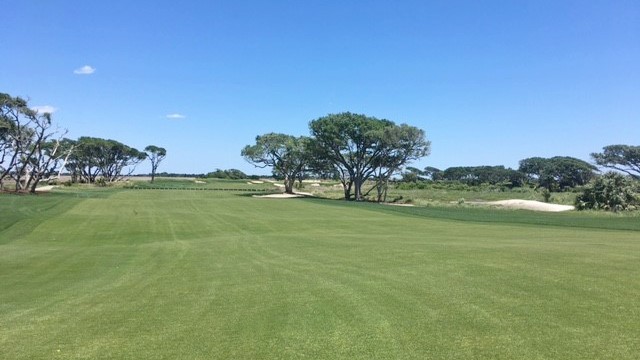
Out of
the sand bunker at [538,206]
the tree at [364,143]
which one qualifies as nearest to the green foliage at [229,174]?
the tree at [364,143]

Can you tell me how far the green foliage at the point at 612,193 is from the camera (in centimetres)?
4806

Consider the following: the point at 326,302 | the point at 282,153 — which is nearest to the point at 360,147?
the point at 282,153

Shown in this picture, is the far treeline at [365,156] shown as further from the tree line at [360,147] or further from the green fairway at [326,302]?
the green fairway at [326,302]

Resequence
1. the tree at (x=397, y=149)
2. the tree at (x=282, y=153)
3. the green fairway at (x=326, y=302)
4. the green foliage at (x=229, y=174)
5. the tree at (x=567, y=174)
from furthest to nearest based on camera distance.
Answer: the green foliage at (x=229, y=174), the tree at (x=567, y=174), the tree at (x=282, y=153), the tree at (x=397, y=149), the green fairway at (x=326, y=302)

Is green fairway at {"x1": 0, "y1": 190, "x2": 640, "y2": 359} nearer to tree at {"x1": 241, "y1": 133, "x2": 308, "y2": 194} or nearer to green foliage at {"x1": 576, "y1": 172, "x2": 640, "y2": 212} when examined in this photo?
green foliage at {"x1": 576, "y1": 172, "x2": 640, "y2": 212}

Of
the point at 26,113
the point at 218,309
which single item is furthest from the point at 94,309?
the point at 26,113

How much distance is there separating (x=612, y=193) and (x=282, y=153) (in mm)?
55859

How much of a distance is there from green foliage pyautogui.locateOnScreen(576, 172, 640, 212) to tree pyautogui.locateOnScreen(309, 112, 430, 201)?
1032 inches

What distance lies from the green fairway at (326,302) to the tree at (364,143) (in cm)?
5238

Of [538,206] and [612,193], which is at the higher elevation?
[612,193]

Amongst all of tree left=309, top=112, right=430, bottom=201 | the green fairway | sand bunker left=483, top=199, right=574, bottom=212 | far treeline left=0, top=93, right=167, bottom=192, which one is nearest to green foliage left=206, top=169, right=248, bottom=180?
far treeline left=0, top=93, right=167, bottom=192

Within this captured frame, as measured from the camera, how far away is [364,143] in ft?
249

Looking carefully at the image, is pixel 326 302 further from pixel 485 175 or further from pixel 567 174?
pixel 485 175

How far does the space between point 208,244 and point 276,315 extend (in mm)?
14154
